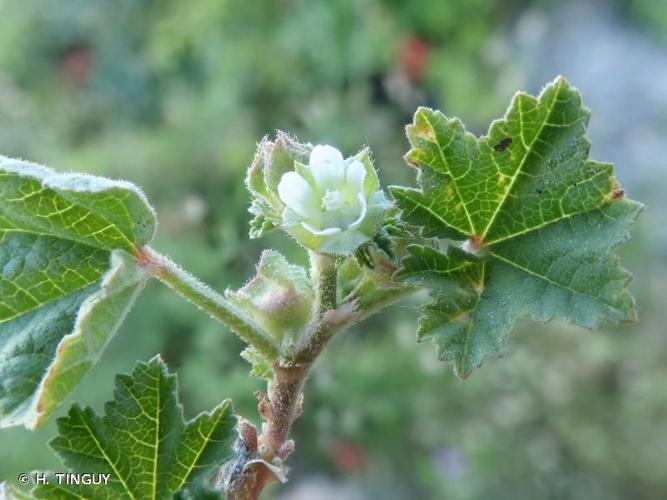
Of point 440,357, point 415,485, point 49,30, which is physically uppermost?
point 49,30

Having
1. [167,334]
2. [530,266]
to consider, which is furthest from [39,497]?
[167,334]

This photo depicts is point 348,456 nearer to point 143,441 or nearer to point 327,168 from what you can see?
point 143,441

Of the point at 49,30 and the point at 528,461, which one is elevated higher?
the point at 49,30

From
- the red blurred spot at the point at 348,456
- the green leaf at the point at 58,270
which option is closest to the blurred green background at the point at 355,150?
the red blurred spot at the point at 348,456

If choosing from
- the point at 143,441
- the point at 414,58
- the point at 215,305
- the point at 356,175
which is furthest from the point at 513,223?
the point at 414,58

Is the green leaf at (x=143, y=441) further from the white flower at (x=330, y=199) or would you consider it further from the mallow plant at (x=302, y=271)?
the white flower at (x=330, y=199)

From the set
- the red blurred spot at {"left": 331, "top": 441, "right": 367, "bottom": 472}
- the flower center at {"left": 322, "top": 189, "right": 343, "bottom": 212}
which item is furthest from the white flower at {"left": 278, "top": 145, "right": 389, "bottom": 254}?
the red blurred spot at {"left": 331, "top": 441, "right": 367, "bottom": 472}

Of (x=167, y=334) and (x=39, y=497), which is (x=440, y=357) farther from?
(x=167, y=334)
